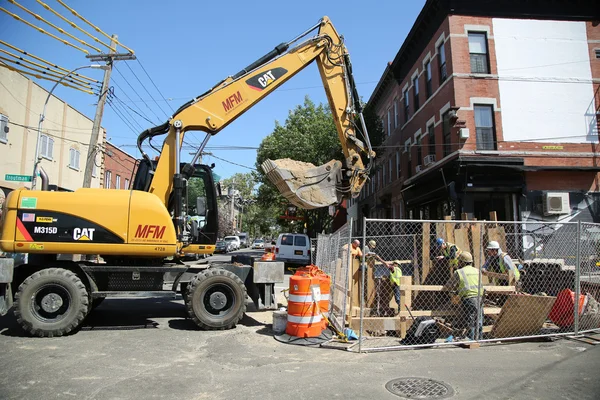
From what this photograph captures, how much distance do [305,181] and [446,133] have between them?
12.6 m

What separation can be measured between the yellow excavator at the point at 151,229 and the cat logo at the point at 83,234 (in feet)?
0.06

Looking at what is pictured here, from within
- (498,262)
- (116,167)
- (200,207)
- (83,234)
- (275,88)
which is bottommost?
(498,262)

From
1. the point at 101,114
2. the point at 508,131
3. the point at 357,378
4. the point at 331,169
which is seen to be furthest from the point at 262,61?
the point at 508,131

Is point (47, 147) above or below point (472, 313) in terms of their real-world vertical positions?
above

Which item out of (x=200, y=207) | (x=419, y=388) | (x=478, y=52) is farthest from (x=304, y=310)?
(x=478, y=52)

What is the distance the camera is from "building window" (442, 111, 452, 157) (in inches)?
718

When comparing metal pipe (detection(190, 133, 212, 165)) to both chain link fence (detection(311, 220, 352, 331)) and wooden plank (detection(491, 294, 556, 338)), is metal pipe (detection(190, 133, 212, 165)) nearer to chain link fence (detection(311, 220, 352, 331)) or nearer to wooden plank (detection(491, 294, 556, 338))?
chain link fence (detection(311, 220, 352, 331))

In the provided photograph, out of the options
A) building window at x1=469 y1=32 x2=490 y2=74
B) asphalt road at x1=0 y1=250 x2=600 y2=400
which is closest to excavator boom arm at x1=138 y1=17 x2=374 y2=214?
asphalt road at x1=0 y1=250 x2=600 y2=400

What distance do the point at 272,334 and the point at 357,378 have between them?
2.63 m

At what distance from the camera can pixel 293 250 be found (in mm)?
19062

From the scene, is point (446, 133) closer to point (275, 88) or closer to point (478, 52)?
point (478, 52)

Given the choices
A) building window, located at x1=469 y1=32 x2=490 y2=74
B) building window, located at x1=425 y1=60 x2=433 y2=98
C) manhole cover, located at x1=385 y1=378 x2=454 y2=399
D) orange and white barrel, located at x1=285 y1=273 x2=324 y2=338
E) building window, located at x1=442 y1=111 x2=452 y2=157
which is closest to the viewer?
manhole cover, located at x1=385 y1=378 x2=454 y2=399

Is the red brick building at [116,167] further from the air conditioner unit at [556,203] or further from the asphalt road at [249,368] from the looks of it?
the air conditioner unit at [556,203]

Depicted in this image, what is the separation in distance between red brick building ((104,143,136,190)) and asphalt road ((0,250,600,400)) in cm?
2545
